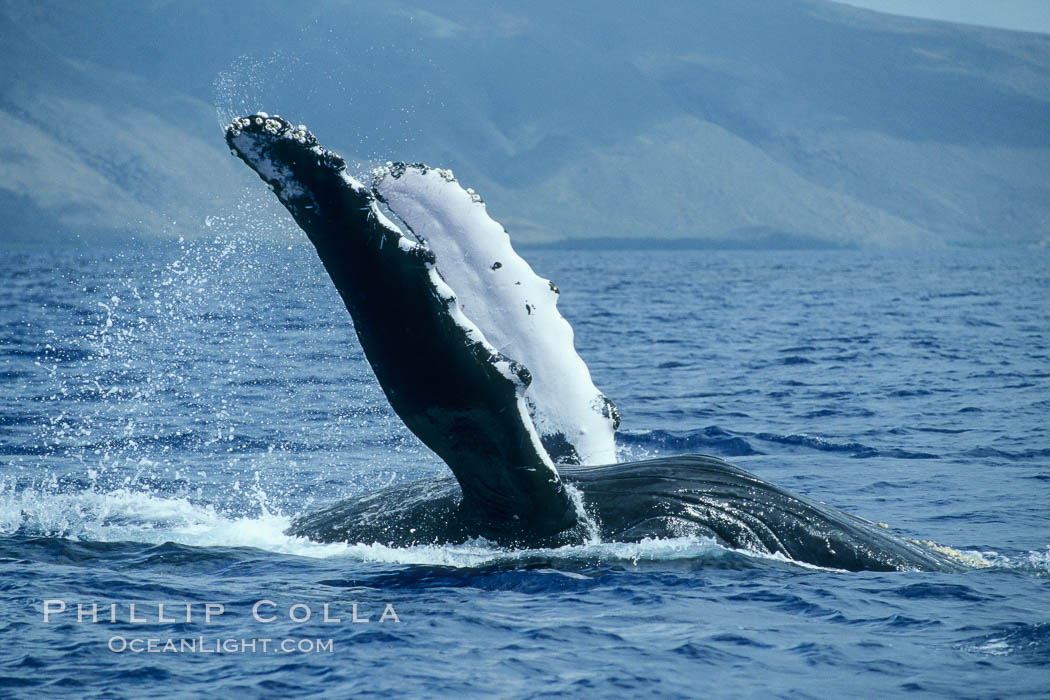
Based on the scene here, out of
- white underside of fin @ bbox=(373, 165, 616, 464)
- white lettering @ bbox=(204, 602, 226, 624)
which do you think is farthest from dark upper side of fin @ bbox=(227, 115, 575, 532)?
white lettering @ bbox=(204, 602, 226, 624)

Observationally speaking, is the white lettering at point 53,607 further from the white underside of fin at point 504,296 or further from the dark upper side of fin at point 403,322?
the white underside of fin at point 504,296

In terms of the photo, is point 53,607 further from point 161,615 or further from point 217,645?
point 217,645

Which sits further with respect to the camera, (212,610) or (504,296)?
(504,296)

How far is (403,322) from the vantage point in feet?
21.2

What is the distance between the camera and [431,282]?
21.1 ft

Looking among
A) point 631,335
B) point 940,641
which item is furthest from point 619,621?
point 631,335

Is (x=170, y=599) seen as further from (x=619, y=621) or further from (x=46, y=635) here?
(x=619, y=621)

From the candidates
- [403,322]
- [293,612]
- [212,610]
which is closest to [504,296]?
[403,322]

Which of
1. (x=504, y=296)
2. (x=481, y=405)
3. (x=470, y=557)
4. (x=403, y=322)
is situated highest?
(x=504, y=296)

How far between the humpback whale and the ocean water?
0.19 metres

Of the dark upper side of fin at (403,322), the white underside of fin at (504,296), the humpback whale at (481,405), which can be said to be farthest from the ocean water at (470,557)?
the white underside of fin at (504,296)

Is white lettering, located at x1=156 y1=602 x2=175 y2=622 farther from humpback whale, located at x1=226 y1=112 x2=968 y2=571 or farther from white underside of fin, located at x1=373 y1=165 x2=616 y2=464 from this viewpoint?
white underside of fin, located at x1=373 y1=165 x2=616 y2=464

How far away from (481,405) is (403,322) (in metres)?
0.61

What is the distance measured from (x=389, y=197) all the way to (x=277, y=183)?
162 centimetres
